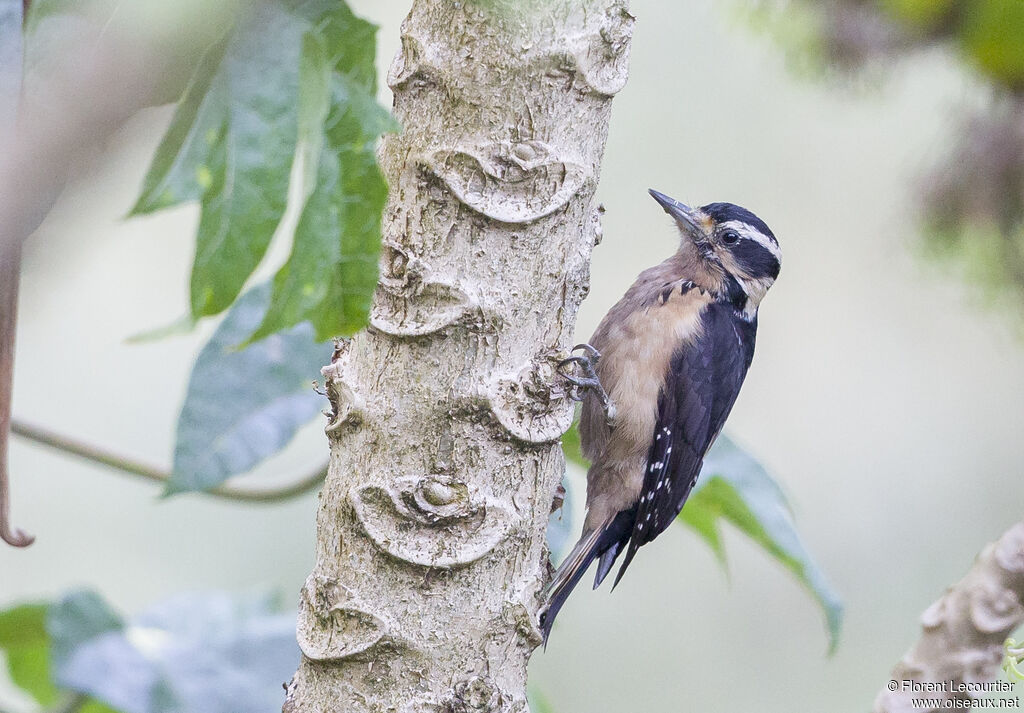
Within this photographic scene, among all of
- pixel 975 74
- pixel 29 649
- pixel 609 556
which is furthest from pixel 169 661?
pixel 975 74

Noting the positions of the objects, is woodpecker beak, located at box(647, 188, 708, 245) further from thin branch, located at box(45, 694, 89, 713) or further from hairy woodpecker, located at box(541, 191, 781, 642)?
thin branch, located at box(45, 694, 89, 713)

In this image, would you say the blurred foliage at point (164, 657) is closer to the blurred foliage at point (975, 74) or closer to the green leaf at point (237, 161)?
the green leaf at point (237, 161)

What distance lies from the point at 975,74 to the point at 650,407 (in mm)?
959

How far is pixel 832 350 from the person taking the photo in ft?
9.22

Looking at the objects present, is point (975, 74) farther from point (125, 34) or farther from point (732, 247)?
point (125, 34)

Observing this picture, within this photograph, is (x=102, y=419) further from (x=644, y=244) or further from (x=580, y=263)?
(x=580, y=263)

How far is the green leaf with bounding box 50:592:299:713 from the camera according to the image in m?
1.26

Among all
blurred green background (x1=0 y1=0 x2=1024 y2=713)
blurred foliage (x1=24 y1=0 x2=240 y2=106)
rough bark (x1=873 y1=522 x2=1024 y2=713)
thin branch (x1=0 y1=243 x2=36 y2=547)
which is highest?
blurred foliage (x1=24 y1=0 x2=240 y2=106)

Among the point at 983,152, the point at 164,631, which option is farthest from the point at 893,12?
the point at 164,631

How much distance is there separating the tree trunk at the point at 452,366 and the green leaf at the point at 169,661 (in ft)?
1.35

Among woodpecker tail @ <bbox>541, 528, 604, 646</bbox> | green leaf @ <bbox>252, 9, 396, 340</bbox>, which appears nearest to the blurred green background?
woodpecker tail @ <bbox>541, 528, 604, 646</bbox>

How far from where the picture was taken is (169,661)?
52.3 inches

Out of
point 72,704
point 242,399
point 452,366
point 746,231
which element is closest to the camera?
point 452,366

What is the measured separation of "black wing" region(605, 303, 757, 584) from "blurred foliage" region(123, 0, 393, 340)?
4.28ft
